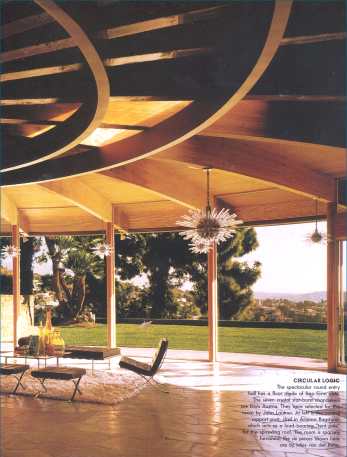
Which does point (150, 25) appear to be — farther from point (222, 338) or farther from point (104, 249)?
point (222, 338)

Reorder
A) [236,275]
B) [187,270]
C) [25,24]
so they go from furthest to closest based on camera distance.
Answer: [187,270] < [236,275] < [25,24]

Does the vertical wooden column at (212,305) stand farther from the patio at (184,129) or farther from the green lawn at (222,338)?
the green lawn at (222,338)

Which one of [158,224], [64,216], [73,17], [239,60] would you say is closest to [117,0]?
[73,17]

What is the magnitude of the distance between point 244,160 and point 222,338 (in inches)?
395

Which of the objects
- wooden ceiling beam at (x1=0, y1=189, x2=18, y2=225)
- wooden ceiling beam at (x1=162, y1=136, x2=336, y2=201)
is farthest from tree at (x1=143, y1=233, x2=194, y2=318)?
wooden ceiling beam at (x1=162, y1=136, x2=336, y2=201)

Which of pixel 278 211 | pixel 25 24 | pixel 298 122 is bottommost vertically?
pixel 278 211

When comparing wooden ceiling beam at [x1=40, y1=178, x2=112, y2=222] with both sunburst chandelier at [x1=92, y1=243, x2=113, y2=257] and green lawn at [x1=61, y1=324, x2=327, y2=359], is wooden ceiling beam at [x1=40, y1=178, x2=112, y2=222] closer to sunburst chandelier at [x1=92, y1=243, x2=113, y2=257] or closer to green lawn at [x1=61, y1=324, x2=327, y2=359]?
sunburst chandelier at [x1=92, y1=243, x2=113, y2=257]

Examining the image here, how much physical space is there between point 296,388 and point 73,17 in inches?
251

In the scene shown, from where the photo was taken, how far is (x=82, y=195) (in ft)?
31.4

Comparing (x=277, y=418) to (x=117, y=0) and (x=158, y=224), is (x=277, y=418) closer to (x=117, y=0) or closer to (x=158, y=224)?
(x=117, y=0)

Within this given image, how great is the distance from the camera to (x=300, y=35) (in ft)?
11.2

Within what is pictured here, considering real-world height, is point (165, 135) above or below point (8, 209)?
above

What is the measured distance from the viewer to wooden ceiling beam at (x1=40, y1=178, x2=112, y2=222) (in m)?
8.77

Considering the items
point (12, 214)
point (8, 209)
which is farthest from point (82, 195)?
point (12, 214)
